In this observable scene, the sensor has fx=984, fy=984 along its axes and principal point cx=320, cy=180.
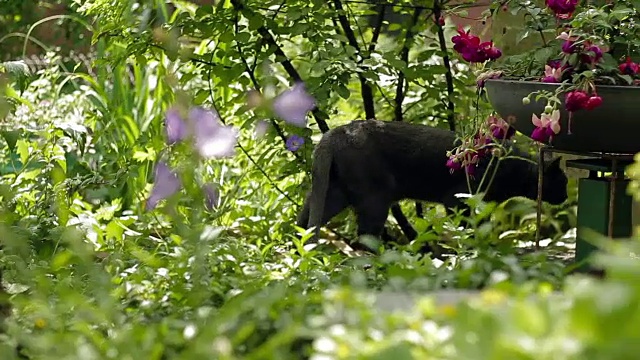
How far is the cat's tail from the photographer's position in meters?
3.84

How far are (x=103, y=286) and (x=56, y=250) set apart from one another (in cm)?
166

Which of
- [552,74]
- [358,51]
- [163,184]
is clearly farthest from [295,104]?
[552,74]

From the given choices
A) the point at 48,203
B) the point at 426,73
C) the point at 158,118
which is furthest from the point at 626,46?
the point at 158,118

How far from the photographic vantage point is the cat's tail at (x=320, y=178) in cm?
384

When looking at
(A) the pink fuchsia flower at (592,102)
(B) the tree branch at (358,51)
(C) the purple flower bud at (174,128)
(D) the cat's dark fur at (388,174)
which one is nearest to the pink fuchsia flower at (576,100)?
(A) the pink fuchsia flower at (592,102)

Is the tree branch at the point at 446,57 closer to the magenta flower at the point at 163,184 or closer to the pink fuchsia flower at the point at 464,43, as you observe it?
the pink fuchsia flower at the point at 464,43

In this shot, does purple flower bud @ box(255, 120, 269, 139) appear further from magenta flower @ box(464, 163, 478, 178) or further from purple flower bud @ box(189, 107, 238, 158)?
magenta flower @ box(464, 163, 478, 178)

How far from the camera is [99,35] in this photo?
13.3 ft

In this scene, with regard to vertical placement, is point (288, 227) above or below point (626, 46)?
below

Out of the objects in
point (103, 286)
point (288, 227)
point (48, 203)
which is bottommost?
point (288, 227)

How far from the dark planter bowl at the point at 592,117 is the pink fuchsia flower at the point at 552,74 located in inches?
1.3

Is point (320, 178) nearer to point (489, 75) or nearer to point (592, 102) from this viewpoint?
point (489, 75)

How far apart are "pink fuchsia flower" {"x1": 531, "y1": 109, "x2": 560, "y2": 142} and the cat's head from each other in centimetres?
99

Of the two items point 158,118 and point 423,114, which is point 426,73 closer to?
point 423,114
